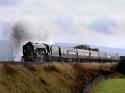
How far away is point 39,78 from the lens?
1759 inches

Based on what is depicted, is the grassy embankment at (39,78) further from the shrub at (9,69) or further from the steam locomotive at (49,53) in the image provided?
the steam locomotive at (49,53)

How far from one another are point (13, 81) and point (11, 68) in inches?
93.5

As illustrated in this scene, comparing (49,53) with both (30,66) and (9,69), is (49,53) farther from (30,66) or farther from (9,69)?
(9,69)

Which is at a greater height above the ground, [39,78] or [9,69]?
[9,69]

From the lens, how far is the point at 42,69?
4941 cm

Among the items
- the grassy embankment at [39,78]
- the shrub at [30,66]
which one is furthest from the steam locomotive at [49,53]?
the shrub at [30,66]

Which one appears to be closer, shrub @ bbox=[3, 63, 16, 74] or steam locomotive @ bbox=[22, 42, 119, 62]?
shrub @ bbox=[3, 63, 16, 74]

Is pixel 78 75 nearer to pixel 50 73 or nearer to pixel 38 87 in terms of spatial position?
pixel 50 73

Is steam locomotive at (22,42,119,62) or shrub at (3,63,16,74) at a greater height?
steam locomotive at (22,42,119,62)

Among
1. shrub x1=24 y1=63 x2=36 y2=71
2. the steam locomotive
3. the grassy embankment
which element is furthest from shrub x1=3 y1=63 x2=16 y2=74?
the steam locomotive

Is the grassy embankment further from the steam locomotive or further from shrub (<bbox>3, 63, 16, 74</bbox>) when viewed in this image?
the steam locomotive

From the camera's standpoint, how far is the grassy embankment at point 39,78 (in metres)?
37.1

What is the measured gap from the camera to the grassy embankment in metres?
37.1

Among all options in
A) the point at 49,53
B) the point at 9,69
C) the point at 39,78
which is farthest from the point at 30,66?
A: the point at 49,53
